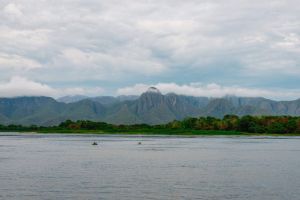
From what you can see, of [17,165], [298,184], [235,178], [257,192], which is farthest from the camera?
[17,165]

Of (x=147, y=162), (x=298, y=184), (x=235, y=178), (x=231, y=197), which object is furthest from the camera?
(x=147, y=162)

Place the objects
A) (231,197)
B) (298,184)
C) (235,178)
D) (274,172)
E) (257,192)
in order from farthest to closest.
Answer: (274,172) → (235,178) → (298,184) → (257,192) → (231,197)

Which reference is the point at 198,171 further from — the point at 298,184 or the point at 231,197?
the point at 231,197

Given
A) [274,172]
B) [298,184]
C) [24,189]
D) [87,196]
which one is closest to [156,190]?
[87,196]

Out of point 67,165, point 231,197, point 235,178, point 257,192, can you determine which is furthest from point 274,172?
point 67,165

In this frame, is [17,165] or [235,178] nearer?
[235,178]

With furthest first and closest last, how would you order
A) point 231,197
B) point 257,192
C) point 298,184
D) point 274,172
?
1. point 274,172
2. point 298,184
3. point 257,192
4. point 231,197

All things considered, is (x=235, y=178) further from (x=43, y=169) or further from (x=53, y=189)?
(x=43, y=169)

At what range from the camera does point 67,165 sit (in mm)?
78125

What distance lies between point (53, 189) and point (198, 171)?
25.7 m

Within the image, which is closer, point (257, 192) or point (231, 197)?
point (231, 197)

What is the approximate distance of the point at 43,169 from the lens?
7150 cm

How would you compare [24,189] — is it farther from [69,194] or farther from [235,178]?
[235,178]

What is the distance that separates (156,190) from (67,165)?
30312 mm
